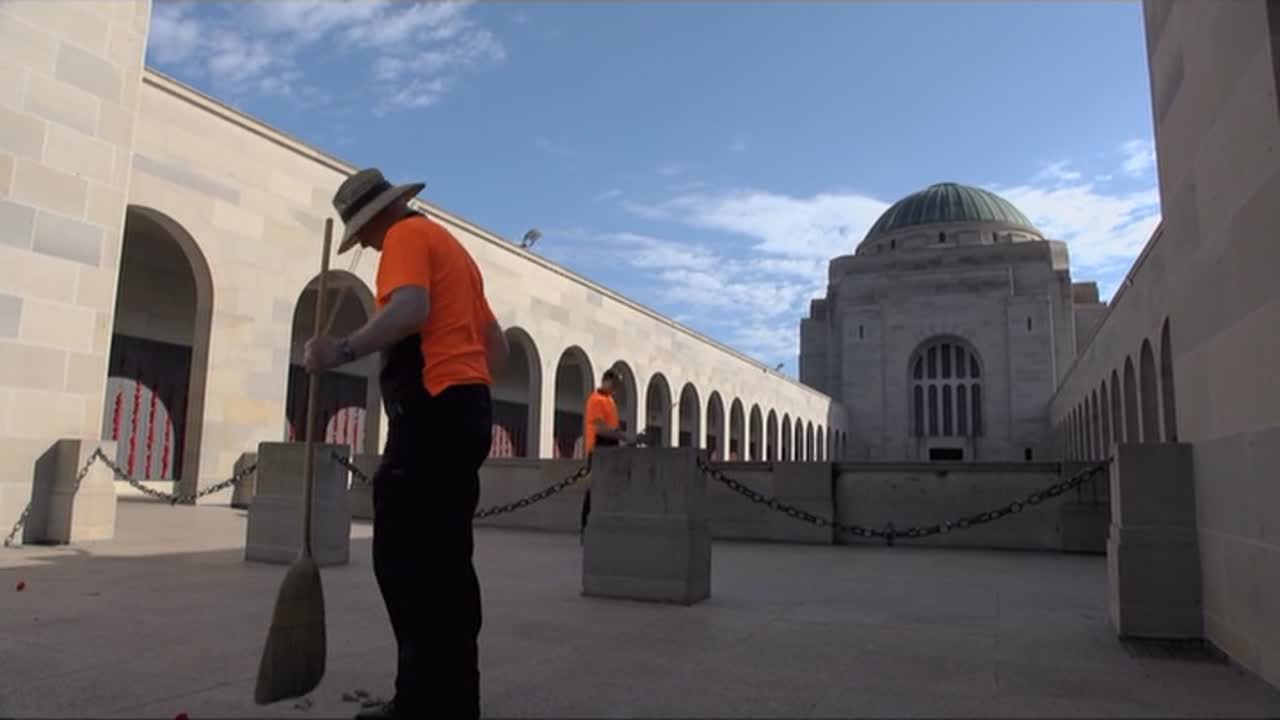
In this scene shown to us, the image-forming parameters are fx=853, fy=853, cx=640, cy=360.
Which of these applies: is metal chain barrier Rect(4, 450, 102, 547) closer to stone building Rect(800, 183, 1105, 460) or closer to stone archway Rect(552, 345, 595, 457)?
stone archway Rect(552, 345, 595, 457)

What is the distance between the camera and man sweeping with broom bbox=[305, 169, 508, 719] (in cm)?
291

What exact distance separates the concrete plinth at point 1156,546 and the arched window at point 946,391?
50425mm

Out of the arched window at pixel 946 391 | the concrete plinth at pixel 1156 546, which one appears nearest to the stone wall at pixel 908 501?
the concrete plinth at pixel 1156 546

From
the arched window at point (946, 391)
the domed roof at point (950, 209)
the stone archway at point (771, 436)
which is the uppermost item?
the domed roof at point (950, 209)

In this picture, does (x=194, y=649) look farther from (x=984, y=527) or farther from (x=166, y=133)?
(x=166, y=133)

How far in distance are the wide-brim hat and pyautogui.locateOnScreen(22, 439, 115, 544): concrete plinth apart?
738cm

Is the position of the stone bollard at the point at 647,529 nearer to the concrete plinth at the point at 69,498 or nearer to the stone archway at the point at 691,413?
the concrete plinth at the point at 69,498

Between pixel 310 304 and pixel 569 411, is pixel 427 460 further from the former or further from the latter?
pixel 569 411

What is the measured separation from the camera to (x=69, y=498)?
348 inches

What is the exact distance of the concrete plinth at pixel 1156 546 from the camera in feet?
16.1

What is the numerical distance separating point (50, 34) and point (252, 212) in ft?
17.5

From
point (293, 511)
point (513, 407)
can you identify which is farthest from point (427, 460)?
point (513, 407)

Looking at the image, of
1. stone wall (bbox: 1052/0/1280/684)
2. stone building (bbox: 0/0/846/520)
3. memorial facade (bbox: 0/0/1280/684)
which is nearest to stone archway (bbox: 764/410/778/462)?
memorial facade (bbox: 0/0/1280/684)

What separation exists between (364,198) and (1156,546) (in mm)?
4745
